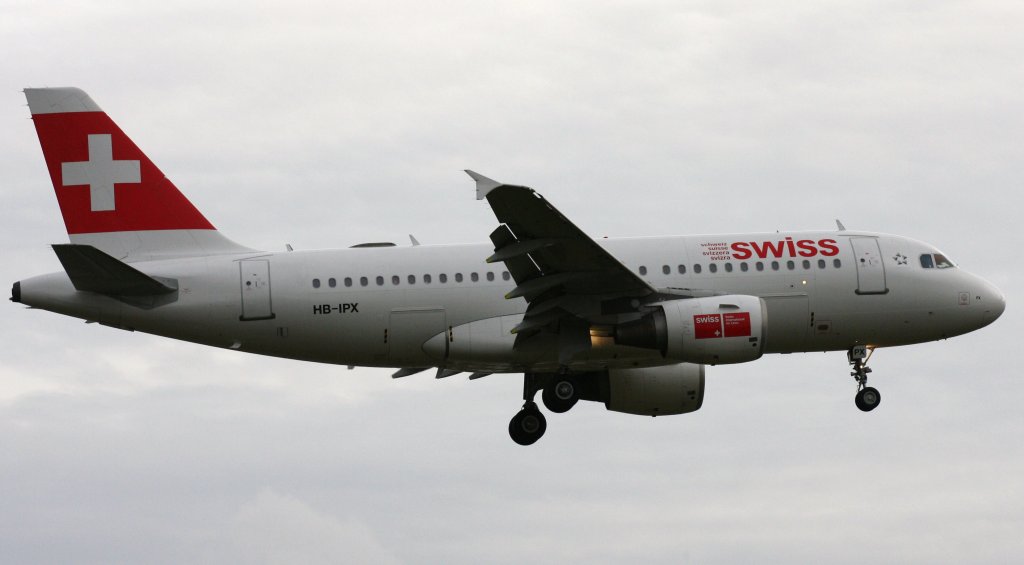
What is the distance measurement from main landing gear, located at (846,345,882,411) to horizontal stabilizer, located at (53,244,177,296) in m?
18.3

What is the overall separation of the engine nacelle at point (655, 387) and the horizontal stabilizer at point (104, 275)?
1269 cm

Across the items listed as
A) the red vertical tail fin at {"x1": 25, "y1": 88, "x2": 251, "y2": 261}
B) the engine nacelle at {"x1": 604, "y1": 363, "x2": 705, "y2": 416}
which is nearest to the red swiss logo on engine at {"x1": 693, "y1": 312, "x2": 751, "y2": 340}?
the engine nacelle at {"x1": 604, "y1": 363, "x2": 705, "y2": 416}

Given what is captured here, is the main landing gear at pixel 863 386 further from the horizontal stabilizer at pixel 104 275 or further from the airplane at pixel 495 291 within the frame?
the horizontal stabilizer at pixel 104 275

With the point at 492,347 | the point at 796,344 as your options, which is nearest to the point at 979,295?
the point at 796,344

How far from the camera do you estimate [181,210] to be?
142 ft

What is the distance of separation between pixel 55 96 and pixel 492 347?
13.7 meters

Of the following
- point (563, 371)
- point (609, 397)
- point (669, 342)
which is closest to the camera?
point (669, 342)

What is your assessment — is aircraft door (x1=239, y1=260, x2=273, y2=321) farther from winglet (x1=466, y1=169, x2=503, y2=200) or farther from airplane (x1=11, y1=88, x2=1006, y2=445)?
winglet (x1=466, y1=169, x2=503, y2=200)

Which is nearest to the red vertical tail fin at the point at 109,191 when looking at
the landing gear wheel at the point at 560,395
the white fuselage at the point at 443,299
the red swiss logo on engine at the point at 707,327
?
the white fuselage at the point at 443,299

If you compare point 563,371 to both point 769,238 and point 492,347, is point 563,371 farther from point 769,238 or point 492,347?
point 769,238

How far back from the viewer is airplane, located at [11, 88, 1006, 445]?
39781 millimetres

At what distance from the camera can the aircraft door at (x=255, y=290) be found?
41062mm

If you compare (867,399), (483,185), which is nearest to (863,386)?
(867,399)

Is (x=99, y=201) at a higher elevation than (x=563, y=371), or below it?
higher
